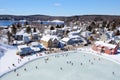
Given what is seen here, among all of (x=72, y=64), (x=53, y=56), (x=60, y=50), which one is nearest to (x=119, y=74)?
(x=72, y=64)

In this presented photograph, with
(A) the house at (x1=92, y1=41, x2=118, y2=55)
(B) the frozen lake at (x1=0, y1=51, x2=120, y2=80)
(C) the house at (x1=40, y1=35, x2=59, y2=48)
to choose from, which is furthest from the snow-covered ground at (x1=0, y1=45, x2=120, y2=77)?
(C) the house at (x1=40, y1=35, x2=59, y2=48)

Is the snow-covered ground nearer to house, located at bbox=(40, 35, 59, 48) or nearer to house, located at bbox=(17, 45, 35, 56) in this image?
house, located at bbox=(17, 45, 35, 56)

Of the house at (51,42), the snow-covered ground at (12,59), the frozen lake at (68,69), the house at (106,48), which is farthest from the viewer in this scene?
the house at (51,42)

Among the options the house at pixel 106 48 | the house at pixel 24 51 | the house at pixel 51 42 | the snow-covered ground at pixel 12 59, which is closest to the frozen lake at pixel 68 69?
the snow-covered ground at pixel 12 59

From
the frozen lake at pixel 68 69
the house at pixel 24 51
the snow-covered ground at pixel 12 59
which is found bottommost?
the frozen lake at pixel 68 69

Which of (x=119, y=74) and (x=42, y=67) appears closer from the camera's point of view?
(x=119, y=74)

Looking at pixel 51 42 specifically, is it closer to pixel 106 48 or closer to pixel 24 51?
pixel 24 51

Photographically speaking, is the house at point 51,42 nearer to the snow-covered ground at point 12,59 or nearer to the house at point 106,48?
the snow-covered ground at point 12,59

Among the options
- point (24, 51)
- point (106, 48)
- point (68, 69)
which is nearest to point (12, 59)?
point (24, 51)

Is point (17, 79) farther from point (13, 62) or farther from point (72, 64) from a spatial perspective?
point (72, 64)
